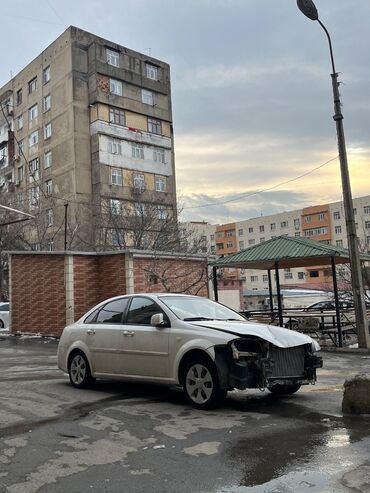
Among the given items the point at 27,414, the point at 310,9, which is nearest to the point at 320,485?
the point at 27,414

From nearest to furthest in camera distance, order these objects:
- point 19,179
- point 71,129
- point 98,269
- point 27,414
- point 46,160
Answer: point 27,414, point 98,269, point 71,129, point 46,160, point 19,179

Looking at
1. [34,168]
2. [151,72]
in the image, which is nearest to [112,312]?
[34,168]

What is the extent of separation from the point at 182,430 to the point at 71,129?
151ft

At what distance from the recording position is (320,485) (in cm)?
442

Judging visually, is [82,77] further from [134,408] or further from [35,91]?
[134,408]

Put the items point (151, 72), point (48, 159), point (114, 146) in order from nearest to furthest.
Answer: point (114, 146), point (48, 159), point (151, 72)

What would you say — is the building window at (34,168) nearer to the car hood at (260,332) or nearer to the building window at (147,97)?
the building window at (147,97)

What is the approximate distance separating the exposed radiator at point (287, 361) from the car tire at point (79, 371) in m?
3.33

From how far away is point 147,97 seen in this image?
176 feet

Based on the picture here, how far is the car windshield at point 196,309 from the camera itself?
322 inches

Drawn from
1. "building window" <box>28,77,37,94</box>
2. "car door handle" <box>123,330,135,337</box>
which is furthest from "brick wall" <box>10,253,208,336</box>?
"building window" <box>28,77,37,94</box>

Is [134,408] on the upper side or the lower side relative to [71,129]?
lower

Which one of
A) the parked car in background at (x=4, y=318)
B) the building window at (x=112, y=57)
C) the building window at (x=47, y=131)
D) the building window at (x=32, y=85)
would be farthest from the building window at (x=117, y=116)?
the parked car in background at (x=4, y=318)

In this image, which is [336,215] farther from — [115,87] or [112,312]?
[112,312]
